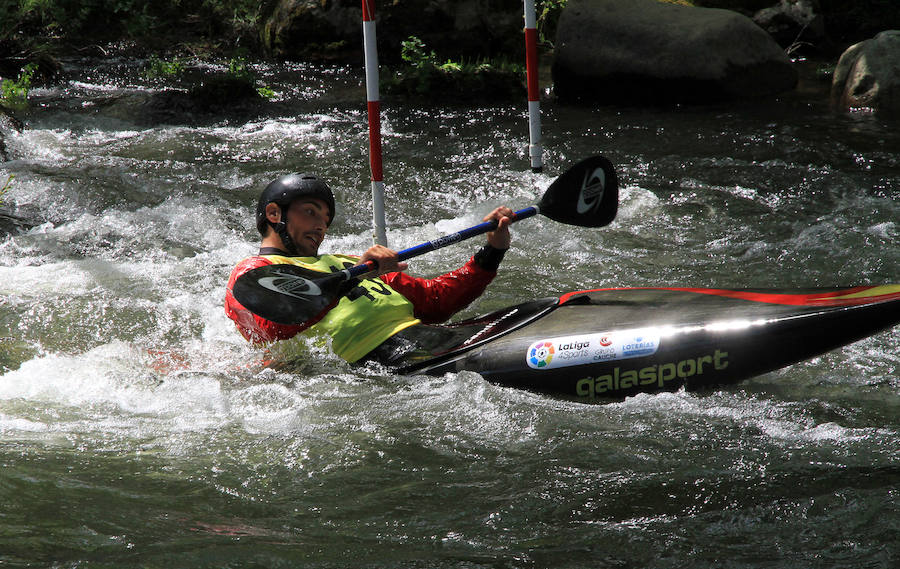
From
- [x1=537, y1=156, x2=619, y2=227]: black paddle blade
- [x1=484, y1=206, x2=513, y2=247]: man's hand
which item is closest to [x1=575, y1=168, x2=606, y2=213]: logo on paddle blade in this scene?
[x1=537, y1=156, x2=619, y2=227]: black paddle blade

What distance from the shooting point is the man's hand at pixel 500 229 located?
3.73m

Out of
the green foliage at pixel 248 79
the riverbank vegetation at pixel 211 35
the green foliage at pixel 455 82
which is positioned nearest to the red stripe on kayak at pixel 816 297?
the green foliage at pixel 455 82

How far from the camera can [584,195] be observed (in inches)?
164

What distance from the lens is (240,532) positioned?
2.28 meters

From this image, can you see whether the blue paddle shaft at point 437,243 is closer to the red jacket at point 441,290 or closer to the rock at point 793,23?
the red jacket at point 441,290

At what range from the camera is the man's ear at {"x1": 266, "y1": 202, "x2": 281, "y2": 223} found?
3.51m

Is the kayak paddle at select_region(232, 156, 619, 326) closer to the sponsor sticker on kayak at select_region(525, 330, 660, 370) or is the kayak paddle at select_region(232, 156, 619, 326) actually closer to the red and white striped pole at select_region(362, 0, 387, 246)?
the sponsor sticker on kayak at select_region(525, 330, 660, 370)

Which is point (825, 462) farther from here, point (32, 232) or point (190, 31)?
point (190, 31)

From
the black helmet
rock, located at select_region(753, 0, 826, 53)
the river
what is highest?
rock, located at select_region(753, 0, 826, 53)

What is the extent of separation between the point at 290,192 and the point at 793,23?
30.6 ft

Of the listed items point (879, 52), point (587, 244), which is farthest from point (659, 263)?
point (879, 52)

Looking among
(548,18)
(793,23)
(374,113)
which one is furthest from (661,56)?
(374,113)

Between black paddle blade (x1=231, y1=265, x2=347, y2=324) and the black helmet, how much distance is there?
13.5 inches

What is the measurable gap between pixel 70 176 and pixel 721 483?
5705 mm
